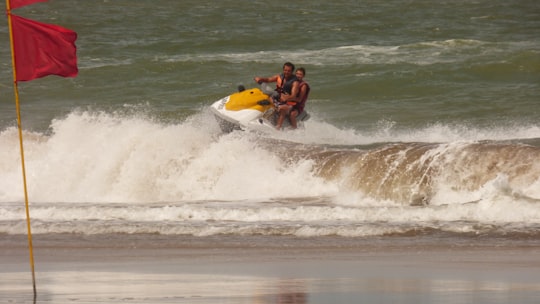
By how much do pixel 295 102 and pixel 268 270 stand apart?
7853 millimetres

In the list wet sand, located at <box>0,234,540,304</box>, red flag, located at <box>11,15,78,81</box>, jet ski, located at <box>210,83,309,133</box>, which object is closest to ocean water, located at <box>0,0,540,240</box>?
jet ski, located at <box>210,83,309,133</box>

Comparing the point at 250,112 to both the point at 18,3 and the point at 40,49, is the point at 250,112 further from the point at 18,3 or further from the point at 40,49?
the point at 18,3

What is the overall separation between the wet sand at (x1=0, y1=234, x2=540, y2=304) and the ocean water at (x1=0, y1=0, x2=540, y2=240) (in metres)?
0.78

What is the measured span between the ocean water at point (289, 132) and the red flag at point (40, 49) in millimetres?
→ 3872

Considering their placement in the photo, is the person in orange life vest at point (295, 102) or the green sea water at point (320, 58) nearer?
the person in orange life vest at point (295, 102)

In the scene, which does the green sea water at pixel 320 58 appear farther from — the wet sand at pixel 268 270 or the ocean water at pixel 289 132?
the wet sand at pixel 268 270

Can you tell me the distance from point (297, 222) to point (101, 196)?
15.3ft

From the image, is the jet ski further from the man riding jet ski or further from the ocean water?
the ocean water

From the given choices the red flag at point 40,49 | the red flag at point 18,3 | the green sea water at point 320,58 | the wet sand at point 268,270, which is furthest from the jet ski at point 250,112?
the red flag at point 18,3

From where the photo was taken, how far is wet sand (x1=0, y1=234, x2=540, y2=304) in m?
8.41

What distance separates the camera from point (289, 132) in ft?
59.0

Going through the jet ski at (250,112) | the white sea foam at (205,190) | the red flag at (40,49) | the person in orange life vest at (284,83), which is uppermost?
the red flag at (40,49)

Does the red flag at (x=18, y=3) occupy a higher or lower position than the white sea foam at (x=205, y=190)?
higher

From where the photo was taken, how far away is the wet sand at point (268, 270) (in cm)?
841
